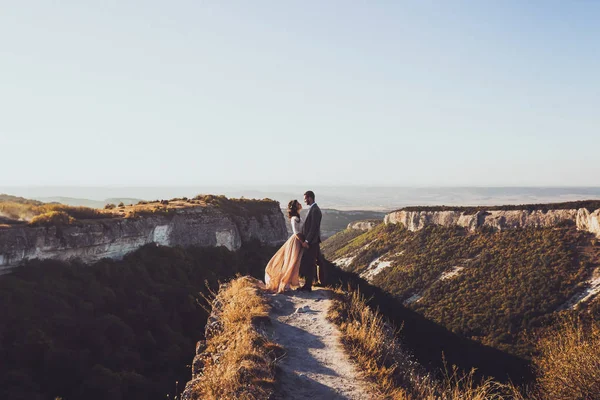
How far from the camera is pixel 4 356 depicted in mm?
15555

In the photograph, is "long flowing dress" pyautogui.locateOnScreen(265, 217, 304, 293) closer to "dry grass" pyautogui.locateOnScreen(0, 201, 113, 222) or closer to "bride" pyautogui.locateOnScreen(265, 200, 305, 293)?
"bride" pyautogui.locateOnScreen(265, 200, 305, 293)

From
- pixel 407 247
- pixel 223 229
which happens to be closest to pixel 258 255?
pixel 223 229

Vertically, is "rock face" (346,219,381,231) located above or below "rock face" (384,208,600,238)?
below

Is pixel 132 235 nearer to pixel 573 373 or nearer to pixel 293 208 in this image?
pixel 293 208

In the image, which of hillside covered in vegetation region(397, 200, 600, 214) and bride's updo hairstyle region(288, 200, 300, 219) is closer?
bride's updo hairstyle region(288, 200, 300, 219)

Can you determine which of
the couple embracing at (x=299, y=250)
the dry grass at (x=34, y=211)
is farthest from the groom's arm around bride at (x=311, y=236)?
the dry grass at (x=34, y=211)

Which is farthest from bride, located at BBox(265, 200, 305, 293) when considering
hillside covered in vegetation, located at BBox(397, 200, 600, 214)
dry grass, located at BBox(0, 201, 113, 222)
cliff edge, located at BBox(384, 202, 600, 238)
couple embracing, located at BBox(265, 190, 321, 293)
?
hillside covered in vegetation, located at BBox(397, 200, 600, 214)

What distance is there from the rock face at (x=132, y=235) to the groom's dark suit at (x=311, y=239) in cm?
1756

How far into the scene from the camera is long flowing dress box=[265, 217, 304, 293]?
10.5 metres

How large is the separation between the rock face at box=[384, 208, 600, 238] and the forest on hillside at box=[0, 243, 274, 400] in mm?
57971

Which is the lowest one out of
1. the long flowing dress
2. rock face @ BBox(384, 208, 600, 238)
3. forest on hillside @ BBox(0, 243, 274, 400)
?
forest on hillside @ BBox(0, 243, 274, 400)

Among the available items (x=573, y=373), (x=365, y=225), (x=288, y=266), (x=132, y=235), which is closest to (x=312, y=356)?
(x=288, y=266)

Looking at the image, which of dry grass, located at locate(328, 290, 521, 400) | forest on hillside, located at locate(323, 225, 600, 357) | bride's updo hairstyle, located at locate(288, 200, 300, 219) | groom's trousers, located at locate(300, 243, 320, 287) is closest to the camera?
dry grass, located at locate(328, 290, 521, 400)

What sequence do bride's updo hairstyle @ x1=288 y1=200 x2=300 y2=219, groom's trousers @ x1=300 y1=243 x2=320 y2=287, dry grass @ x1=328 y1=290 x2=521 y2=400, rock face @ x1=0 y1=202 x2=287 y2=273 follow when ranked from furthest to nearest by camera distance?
1. rock face @ x1=0 y1=202 x2=287 y2=273
2. bride's updo hairstyle @ x1=288 y1=200 x2=300 y2=219
3. groom's trousers @ x1=300 y1=243 x2=320 y2=287
4. dry grass @ x1=328 y1=290 x2=521 y2=400
